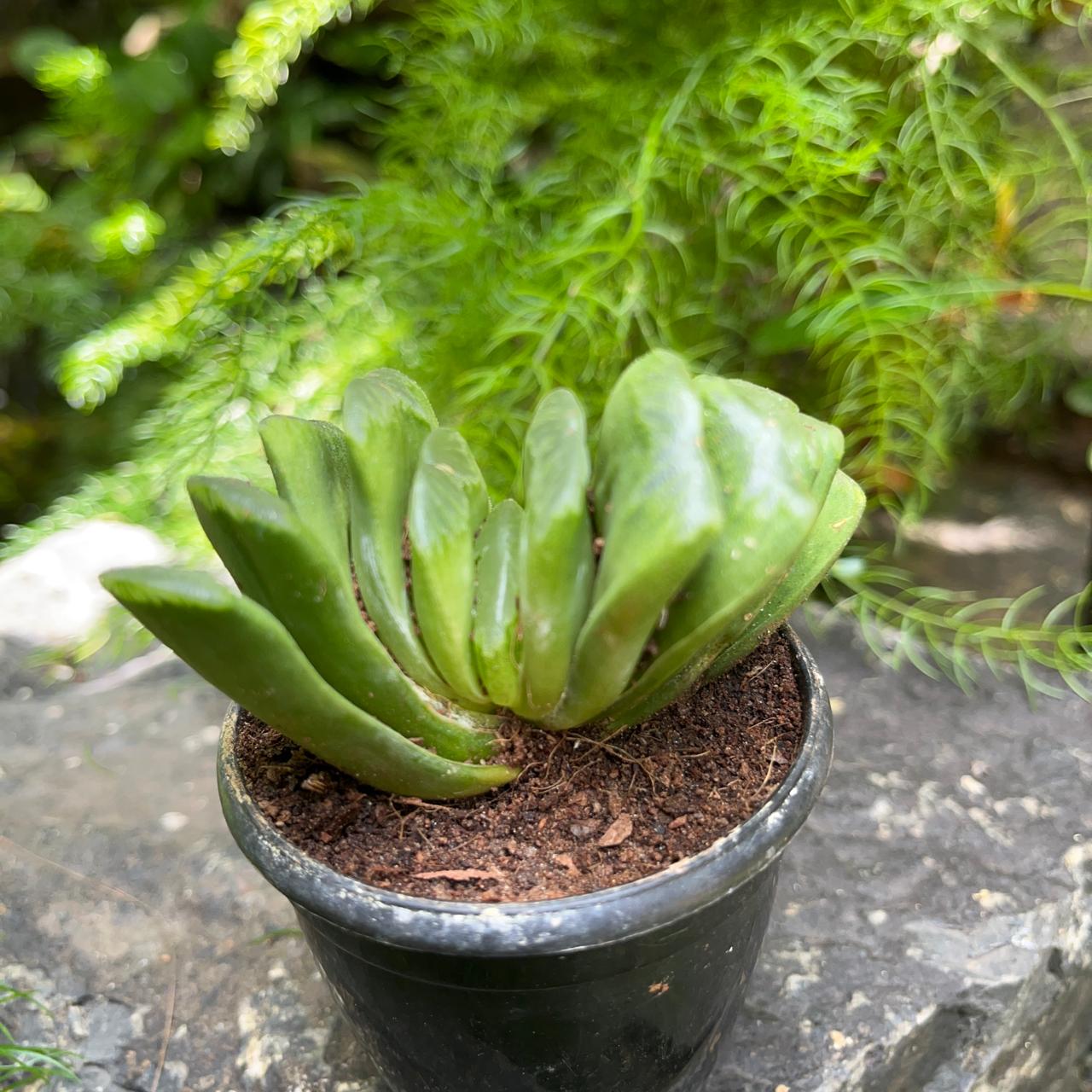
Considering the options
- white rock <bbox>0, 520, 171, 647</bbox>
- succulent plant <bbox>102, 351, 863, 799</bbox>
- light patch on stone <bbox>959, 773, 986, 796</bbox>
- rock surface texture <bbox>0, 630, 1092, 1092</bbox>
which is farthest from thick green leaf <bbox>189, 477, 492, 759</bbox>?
white rock <bbox>0, 520, 171, 647</bbox>

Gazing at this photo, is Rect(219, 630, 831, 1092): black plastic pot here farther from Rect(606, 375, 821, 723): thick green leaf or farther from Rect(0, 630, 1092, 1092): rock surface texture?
Rect(0, 630, 1092, 1092): rock surface texture

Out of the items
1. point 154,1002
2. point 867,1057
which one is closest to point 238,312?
point 154,1002

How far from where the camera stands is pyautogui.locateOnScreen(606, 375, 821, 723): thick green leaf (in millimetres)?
471

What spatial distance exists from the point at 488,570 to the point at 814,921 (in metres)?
0.62

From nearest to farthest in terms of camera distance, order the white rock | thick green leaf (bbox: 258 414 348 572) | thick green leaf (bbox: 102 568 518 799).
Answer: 1. thick green leaf (bbox: 102 568 518 799)
2. thick green leaf (bbox: 258 414 348 572)
3. the white rock

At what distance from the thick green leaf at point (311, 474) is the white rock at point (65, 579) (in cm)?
104

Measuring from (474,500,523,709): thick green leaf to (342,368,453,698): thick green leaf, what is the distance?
4 centimetres

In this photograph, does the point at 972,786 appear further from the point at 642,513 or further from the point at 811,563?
the point at 642,513

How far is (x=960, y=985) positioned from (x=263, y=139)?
6.76 feet

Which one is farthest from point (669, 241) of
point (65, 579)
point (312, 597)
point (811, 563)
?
point (65, 579)

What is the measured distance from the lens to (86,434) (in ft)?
7.73

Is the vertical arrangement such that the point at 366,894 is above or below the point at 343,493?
below

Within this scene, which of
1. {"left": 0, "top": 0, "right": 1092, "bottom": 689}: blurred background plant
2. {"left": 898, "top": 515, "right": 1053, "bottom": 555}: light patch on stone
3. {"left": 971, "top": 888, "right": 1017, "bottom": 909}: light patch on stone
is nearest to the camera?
{"left": 971, "top": 888, "right": 1017, "bottom": 909}: light patch on stone

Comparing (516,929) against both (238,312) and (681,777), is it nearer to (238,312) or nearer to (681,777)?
(681,777)
